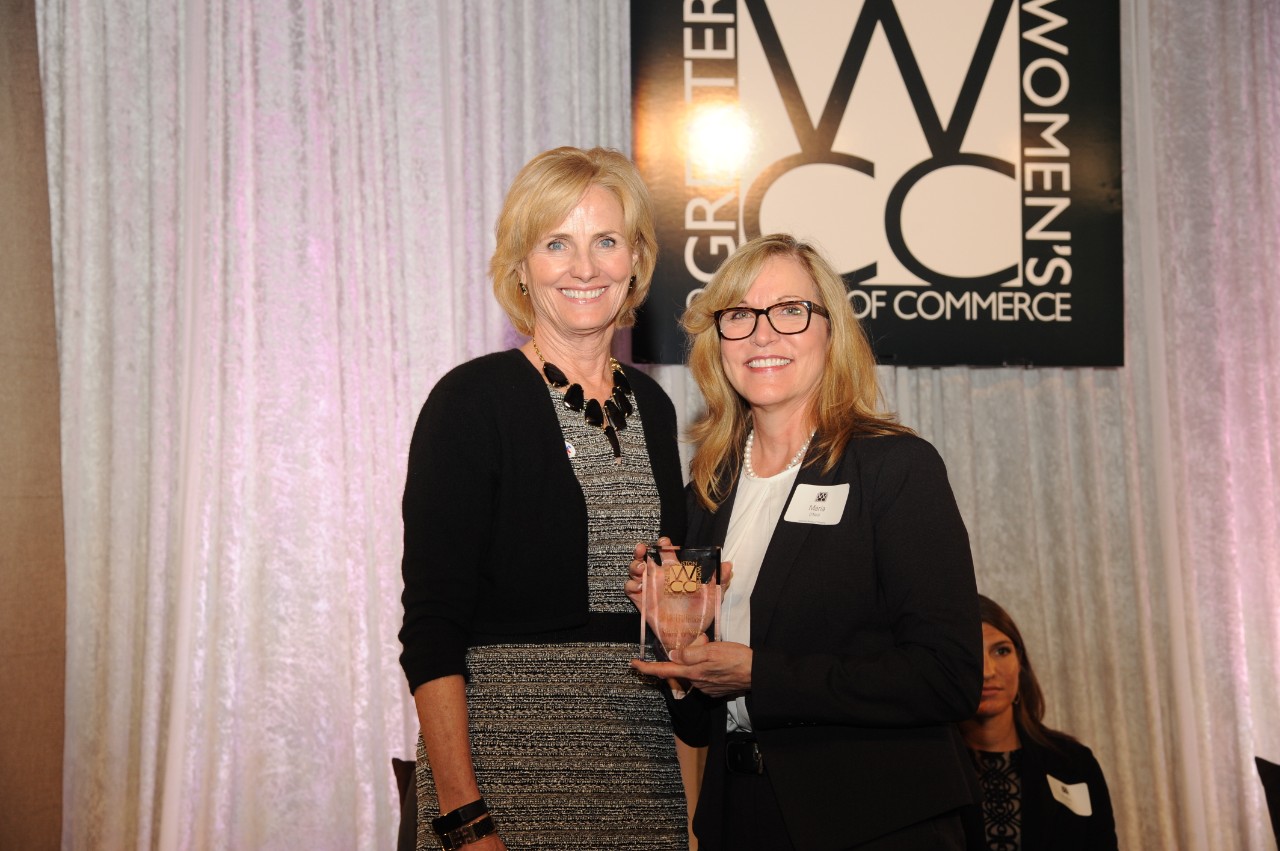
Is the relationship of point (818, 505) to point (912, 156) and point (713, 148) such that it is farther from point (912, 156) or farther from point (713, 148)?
point (912, 156)

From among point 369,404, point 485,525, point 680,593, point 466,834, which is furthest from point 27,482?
point 680,593

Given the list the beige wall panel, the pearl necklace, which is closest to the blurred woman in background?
the pearl necklace

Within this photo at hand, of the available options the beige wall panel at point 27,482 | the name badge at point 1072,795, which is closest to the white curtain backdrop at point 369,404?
the beige wall panel at point 27,482

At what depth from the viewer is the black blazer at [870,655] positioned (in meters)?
1.62

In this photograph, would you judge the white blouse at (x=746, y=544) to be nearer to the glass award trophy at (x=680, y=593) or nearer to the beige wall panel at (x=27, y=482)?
the glass award trophy at (x=680, y=593)

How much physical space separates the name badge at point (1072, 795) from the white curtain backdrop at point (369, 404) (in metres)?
0.88

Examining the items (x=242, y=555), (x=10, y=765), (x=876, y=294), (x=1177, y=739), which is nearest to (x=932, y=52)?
(x=876, y=294)

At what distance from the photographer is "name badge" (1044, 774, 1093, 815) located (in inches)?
113

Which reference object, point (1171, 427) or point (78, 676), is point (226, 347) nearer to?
point (78, 676)

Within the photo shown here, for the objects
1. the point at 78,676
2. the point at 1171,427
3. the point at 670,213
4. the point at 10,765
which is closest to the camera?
the point at 10,765

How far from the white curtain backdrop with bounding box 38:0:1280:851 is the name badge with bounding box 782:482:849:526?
191cm

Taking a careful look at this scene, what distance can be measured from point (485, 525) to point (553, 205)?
0.57 m

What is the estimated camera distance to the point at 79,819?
333cm

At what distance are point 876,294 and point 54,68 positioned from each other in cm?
268
